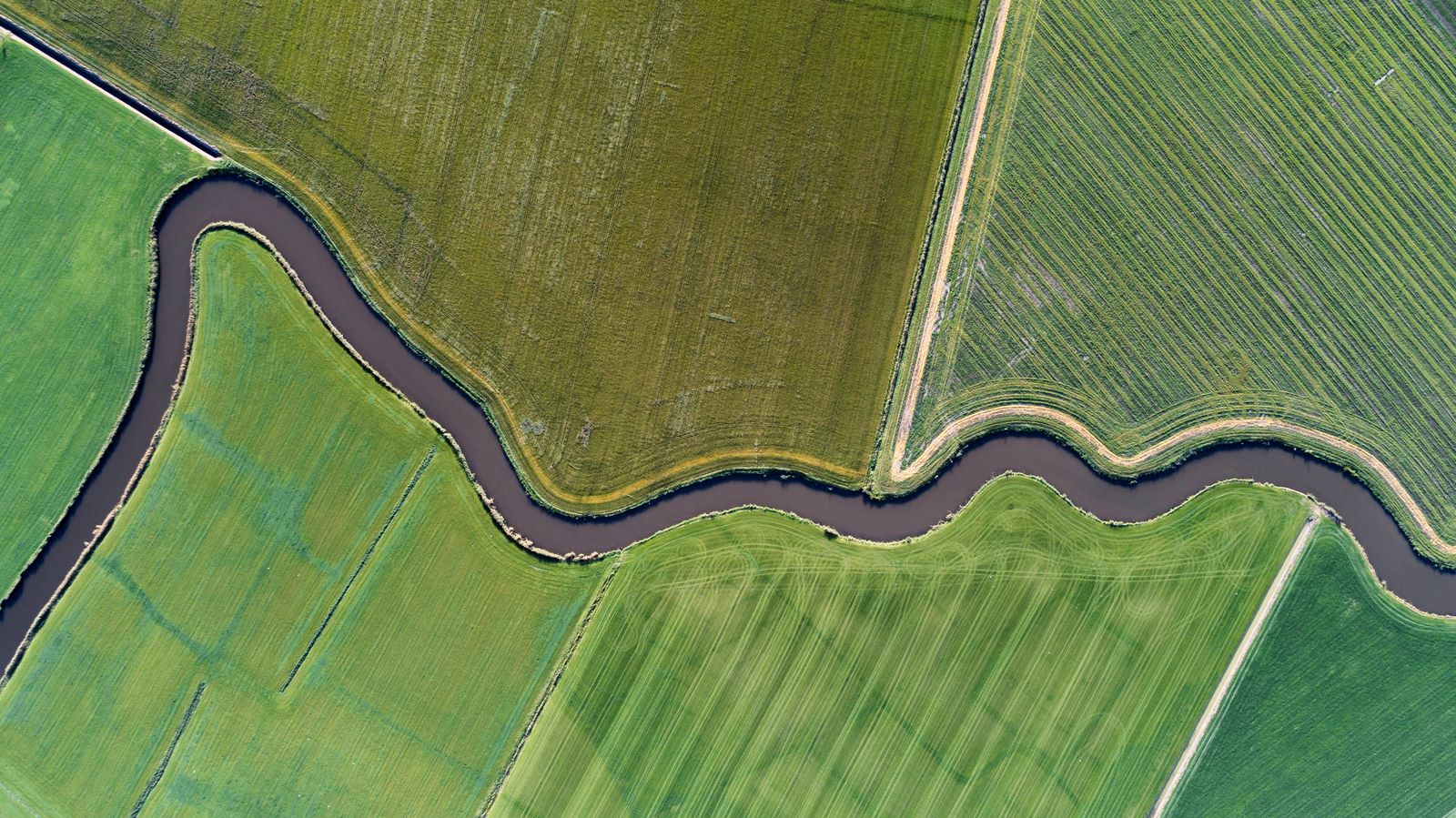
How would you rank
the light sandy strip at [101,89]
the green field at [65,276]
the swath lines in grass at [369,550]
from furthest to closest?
the swath lines in grass at [369,550], the green field at [65,276], the light sandy strip at [101,89]

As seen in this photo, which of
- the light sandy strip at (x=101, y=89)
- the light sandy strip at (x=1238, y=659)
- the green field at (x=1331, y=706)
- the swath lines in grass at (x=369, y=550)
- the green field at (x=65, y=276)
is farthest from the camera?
the green field at (x=1331, y=706)

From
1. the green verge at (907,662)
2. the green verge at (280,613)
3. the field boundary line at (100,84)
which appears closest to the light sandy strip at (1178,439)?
the green verge at (907,662)

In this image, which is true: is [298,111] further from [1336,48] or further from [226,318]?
[1336,48]

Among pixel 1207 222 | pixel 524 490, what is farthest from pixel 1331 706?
pixel 524 490

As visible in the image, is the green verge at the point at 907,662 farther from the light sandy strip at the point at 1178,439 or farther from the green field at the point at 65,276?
the green field at the point at 65,276

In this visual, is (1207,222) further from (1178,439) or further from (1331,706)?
(1331,706)

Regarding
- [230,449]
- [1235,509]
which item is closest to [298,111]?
[230,449]

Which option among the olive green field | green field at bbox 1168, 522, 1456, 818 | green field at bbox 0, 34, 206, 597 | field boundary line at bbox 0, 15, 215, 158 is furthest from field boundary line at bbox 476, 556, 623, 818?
green field at bbox 1168, 522, 1456, 818
